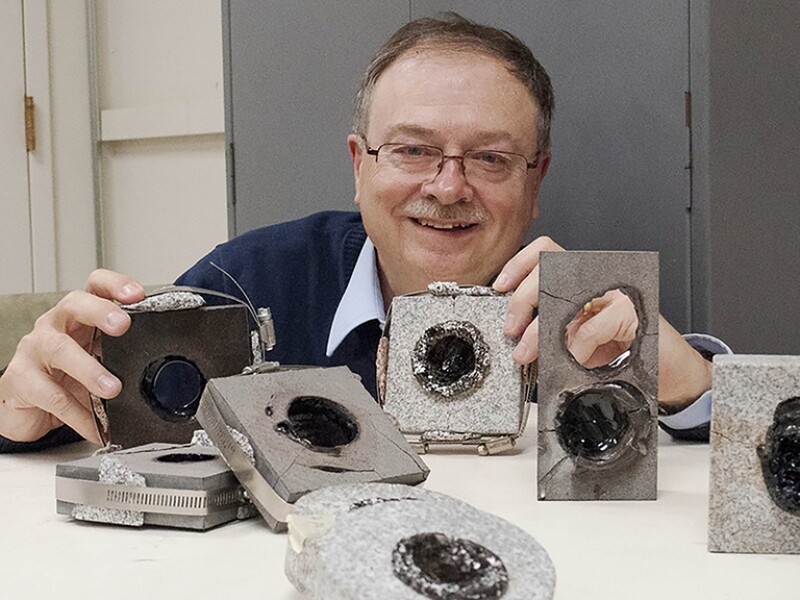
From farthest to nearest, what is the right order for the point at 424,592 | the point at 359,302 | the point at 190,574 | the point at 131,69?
1. the point at 131,69
2. the point at 359,302
3. the point at 190,574
4. the point at 424,592

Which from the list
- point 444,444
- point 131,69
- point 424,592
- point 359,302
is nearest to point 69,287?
point 131,69

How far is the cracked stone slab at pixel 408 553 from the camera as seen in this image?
52 cm

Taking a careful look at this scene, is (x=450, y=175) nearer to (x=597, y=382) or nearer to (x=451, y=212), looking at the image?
(x=451, y=212)

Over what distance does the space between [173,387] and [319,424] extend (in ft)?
0.89

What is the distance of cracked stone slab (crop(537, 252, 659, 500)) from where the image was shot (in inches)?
33.3

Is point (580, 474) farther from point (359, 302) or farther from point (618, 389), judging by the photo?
point (359, 302)

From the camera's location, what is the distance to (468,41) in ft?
5.07

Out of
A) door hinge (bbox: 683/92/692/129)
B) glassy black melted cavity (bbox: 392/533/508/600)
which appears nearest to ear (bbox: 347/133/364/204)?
door hinge (bbox: 683/92/692/129)

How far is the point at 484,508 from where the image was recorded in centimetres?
82

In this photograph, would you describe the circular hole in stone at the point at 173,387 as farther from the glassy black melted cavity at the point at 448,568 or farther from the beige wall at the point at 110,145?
the beige wall at the point at 110,145

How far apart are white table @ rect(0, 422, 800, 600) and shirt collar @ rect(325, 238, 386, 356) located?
583 millimetres

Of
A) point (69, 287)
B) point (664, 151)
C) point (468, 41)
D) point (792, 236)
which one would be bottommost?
point (69, 287)

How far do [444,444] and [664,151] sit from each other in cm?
75

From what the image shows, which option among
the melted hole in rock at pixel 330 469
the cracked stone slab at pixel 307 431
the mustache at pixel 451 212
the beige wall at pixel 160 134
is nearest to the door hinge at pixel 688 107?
the mustache at pixel 451 212
